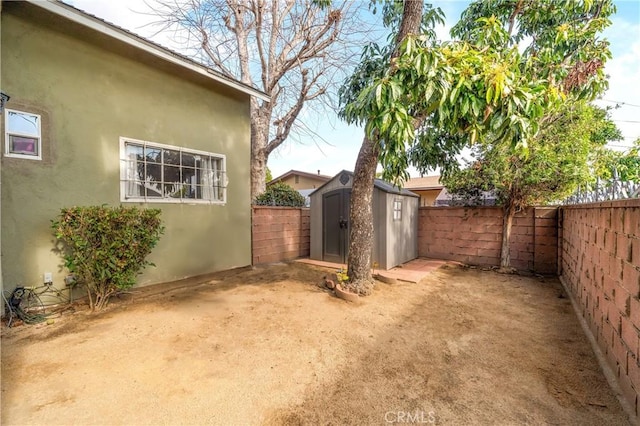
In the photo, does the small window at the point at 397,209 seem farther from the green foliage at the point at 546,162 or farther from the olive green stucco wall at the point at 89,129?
the olive green stucco wall at the point at 89,129

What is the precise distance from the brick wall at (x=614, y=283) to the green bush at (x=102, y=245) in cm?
505

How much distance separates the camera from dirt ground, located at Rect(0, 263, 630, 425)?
1.95 metres

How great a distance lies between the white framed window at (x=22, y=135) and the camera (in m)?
3.33

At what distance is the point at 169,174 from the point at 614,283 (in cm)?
593

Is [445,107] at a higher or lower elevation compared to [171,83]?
lower

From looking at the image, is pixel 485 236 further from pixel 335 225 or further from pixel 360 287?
pixel 360 287

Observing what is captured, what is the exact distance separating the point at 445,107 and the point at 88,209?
457cm

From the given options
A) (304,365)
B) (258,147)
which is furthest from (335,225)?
(304,365)

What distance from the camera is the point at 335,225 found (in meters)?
7.07

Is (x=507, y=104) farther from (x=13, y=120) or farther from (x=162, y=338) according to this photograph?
(x=13, y=120)

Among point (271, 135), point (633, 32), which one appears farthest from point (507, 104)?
point (271, 135)

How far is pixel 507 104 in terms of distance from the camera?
121 inches

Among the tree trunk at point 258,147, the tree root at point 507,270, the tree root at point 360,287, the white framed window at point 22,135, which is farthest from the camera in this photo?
the tree trunk at point 258,147

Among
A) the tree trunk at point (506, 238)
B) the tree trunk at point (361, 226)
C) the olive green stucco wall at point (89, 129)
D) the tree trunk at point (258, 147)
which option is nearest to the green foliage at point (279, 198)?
the tree trunk at point (258, 147)
